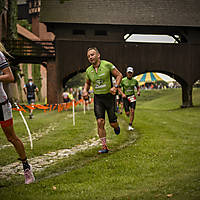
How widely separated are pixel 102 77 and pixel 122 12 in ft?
66.3

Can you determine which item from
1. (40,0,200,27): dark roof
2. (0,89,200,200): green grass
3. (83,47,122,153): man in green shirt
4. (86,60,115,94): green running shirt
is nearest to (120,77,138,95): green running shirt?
(0,89,200,200): green grass

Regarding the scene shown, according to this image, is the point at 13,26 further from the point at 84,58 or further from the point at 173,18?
the point at 173,18

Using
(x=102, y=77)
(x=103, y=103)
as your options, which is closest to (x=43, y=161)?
(x=103, y=103)

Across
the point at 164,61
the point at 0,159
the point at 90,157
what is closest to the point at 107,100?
the point at 90,157

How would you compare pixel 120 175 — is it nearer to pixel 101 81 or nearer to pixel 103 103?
pixel 103 103

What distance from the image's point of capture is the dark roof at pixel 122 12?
25.0 meters

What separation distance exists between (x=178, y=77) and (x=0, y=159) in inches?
864

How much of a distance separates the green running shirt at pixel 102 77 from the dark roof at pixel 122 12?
18428mm

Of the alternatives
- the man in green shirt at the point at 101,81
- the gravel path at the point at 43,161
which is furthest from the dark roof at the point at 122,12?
the man in green shirt at the point at 101,81

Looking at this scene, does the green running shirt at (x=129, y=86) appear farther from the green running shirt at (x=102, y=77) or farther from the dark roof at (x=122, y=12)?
the dark roof at (x=122, y=12)

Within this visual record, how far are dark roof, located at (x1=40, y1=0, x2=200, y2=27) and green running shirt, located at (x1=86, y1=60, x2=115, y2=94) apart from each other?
726 inches

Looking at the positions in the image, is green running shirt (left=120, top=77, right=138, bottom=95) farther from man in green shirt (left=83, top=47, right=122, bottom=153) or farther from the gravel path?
man in green shirt (left=83, top=47, right=122, bottom=153)

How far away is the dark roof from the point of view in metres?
25.0

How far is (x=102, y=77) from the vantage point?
704cm
